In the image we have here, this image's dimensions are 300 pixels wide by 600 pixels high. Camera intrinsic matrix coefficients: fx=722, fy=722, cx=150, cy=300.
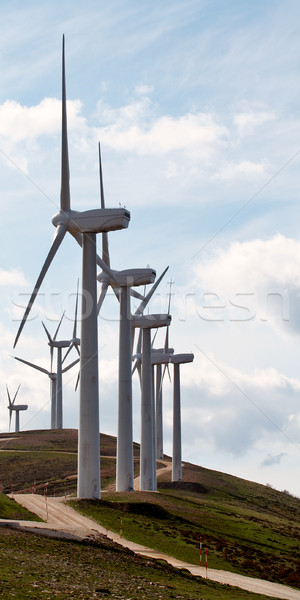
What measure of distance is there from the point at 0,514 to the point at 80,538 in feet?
29.4

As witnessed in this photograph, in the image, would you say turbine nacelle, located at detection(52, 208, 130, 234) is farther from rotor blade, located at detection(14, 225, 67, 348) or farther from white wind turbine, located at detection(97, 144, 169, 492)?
white wind turbine, located at detection(97, 144, 169, 492)

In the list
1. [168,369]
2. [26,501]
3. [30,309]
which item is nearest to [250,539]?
[26,501]

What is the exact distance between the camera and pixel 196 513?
65250mm

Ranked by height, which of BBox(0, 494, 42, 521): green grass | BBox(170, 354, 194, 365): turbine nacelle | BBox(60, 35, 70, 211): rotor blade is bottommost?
BBox(0, 494, 42, 521): green grass

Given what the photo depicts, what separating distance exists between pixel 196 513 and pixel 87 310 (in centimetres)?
2237

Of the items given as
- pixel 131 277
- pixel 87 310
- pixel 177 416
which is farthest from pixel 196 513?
pixel 177 416

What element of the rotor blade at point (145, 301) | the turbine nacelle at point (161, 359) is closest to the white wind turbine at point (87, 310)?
the rotor blade at point (145, 301)

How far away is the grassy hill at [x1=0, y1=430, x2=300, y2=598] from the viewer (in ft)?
158

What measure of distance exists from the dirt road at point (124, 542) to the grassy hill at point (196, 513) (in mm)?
1648

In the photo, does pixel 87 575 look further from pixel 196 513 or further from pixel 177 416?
pixel 177 416

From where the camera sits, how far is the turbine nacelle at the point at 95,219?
57.5m

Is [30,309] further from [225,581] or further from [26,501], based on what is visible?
[225,581]

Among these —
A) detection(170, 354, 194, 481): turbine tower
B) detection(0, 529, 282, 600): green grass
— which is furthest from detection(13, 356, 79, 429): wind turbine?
detection(0, 529, 282, 600): green grass

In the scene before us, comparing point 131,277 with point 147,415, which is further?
point 147,415
